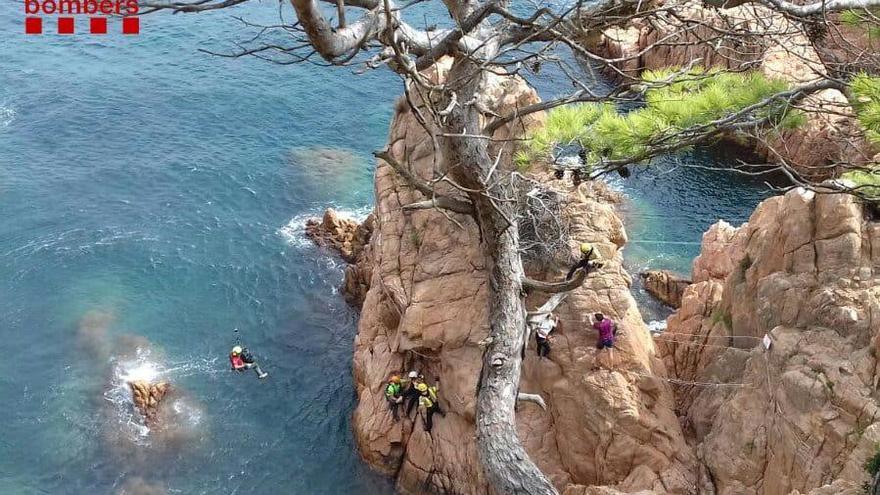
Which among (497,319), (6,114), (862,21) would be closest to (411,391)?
(497,319)

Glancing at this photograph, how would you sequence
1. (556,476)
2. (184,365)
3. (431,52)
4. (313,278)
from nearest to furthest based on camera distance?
1. (431,52)
2. (556,476)
3. (184,365)
4. (313,278)

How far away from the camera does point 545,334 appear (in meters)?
15.0

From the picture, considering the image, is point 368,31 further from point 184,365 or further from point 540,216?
point 184,365

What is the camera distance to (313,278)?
961 inches

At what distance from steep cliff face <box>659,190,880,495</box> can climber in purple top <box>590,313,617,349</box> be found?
2.12 meters

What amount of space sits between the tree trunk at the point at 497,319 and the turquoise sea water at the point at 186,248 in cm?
830

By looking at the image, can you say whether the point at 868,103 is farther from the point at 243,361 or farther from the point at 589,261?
the point at 243,361

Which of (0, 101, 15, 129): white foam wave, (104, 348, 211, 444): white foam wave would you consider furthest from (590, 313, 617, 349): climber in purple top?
(0, 101, 15, 129): white foam wave

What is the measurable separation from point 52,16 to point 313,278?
27.0 metres

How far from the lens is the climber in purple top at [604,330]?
14.8 metres

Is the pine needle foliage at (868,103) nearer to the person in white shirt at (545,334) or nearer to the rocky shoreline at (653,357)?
the rocky shoreline at (653,357)

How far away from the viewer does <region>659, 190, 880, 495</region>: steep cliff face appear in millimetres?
11438

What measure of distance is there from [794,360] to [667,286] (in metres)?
10.7

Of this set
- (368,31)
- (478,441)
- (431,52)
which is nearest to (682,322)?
(478,441)
